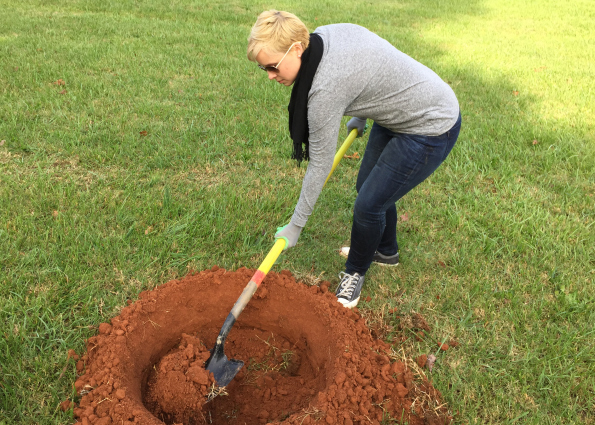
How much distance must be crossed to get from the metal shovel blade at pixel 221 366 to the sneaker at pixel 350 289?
0.82 metres

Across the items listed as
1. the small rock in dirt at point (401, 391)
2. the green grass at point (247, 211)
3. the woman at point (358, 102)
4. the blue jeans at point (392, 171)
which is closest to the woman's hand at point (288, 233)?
the woman at point (358, 102)

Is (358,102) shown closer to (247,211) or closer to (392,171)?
(392,171)

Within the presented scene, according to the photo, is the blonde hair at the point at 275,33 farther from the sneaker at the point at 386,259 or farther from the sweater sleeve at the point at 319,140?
the sneaker at the point at 386,259

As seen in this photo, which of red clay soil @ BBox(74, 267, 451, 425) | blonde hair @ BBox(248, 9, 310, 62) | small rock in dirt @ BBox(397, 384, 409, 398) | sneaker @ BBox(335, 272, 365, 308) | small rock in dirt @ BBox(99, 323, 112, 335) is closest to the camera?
blonde hair @ BBox(248, 9, 310, 62)

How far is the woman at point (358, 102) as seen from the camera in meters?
2.12

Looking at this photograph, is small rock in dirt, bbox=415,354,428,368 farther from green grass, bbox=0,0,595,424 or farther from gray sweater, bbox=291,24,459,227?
gray sweater, bbox=291,24,459,227

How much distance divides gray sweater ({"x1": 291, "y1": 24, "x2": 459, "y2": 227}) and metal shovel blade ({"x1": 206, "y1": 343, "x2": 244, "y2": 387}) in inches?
34.1

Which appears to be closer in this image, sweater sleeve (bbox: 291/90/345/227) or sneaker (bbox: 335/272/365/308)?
sweater sleeve (bbox: 291/90/345/227)

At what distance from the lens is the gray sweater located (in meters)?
2.14

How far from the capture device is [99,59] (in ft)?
21.1

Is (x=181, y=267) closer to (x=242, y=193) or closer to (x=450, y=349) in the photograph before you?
(x=242, y=193)

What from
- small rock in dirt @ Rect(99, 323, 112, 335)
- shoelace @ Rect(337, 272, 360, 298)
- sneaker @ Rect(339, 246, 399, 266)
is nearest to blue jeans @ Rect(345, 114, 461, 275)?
shoelace @ Rect(337, 272, 360, 298)

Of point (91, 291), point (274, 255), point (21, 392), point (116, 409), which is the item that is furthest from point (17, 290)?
point (274, 255)

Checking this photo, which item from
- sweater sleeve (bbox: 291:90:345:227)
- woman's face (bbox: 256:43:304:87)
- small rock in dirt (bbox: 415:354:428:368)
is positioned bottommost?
small rock in dirt (bbox: 415:354:428:368)
